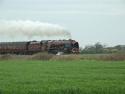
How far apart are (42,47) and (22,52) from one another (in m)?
4.38

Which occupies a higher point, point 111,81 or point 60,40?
point 60,40

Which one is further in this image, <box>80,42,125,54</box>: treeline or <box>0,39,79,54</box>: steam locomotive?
<box>80,42,125,54</box>: treeline

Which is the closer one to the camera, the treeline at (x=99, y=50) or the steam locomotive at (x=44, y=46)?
the steam locomotive at (x=44, y=46)

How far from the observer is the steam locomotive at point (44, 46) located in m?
68.6

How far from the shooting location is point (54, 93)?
57.6 ft

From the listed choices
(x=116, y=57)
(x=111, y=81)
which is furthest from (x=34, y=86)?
(x=116, y=57)

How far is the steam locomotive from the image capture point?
68.6 meters

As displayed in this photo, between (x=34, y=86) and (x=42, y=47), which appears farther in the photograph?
(x=42, y=47)

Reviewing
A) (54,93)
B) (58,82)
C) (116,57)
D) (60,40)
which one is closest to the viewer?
(54,93)

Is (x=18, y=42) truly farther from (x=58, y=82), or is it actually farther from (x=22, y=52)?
(x=58, y=82)

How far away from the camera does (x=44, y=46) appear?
2768 inches

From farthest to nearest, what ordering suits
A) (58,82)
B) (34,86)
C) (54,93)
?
1. (58,82)
2. (34,86)
3. (54,93)

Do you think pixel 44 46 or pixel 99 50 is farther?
pixel 99 50

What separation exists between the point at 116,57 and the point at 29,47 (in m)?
21.2
